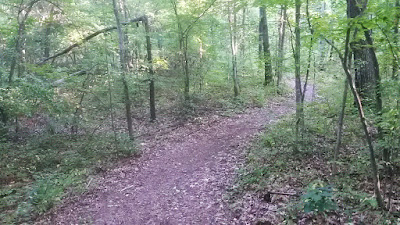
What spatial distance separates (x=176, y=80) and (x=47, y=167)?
23.1ft

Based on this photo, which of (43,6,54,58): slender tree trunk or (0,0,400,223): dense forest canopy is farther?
(43,6,54,58): slender tree trunk

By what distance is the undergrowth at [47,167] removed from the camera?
6332mm

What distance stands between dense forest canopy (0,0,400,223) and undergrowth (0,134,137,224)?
0.05 meters

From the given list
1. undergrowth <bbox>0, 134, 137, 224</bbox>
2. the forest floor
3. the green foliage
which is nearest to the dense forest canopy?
undergrowth <bbox>0, 134, 137, 224</bbox>

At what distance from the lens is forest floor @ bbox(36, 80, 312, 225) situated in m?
5.65

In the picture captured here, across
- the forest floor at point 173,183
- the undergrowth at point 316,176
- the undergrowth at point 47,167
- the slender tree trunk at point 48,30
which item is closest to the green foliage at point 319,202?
the undergrowth at point 316,176

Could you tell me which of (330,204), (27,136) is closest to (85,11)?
(27,136)

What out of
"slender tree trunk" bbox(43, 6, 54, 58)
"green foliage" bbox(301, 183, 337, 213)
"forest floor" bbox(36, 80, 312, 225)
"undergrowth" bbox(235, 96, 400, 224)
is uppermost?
"slender tree trunk" bbox(43, 6, 54, 58)

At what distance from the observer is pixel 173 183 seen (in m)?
7.19

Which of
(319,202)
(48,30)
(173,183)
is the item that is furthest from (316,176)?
(48,30)

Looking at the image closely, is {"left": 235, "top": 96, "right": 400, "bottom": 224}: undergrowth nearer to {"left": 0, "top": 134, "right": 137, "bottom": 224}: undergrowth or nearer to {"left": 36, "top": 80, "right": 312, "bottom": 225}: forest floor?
{"left": 36, "top": 80, "right": 312, "bottom": 225}: forest floor

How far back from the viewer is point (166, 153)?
31.6ft

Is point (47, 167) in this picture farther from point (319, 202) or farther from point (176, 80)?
point (319, 202)

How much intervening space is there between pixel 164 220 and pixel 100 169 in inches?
154
